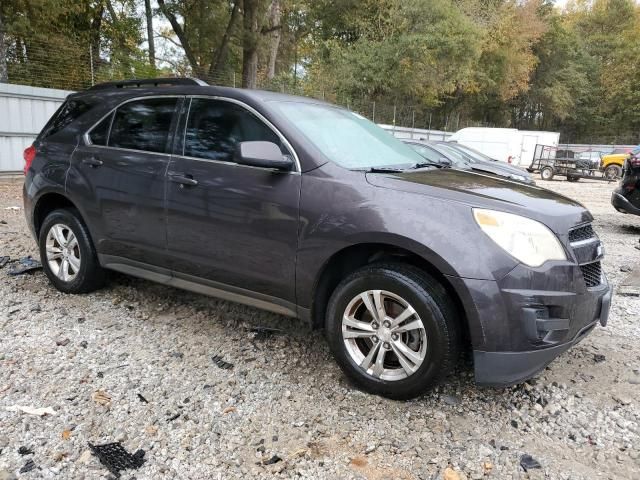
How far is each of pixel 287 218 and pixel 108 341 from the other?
164cm

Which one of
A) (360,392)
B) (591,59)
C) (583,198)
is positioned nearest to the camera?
(360,392)

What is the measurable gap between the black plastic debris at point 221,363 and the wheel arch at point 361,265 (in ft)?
2.06

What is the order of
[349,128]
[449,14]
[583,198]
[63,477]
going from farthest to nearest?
[449,14]
[583,198]
[349,128]
[63,477]

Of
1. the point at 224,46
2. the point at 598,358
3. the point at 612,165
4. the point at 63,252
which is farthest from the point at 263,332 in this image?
the point at 612,165

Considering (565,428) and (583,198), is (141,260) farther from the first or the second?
(583,198)

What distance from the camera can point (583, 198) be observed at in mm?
15117

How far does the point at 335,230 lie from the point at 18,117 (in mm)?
11916

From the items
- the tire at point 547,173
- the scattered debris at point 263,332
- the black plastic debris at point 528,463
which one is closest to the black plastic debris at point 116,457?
the scattered debris at point 263,332

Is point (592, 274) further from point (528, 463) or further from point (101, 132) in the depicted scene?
point (101, 132)

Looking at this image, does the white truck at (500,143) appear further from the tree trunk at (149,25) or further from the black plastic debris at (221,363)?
the black plastic debris at (221,363)

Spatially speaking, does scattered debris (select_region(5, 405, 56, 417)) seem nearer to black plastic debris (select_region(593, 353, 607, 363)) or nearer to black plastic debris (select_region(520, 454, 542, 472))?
black plastic debris (select_region(520, 454, 542, 472))

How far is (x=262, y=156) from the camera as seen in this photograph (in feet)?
9.92

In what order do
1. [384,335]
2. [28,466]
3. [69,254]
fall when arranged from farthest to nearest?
[69,254]
[384,335]
[28,466]

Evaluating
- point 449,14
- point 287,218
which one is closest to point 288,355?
point 287,218
